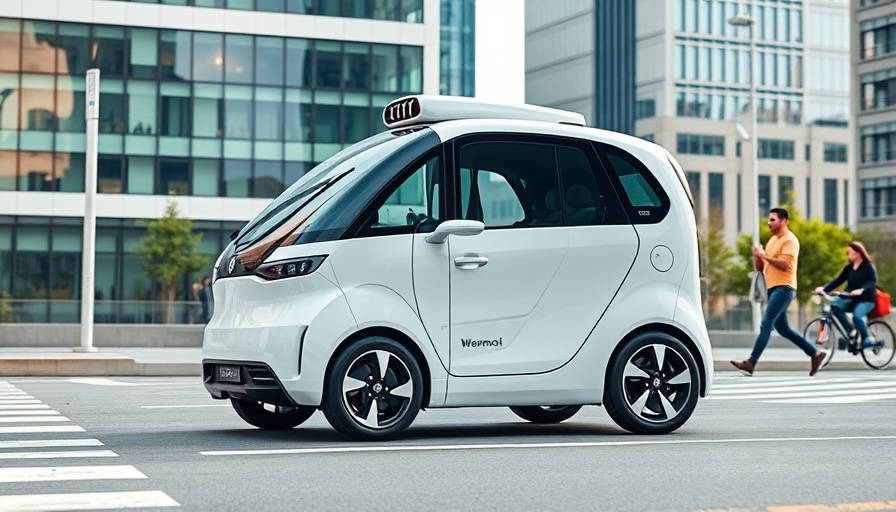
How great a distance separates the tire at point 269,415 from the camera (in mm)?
9156

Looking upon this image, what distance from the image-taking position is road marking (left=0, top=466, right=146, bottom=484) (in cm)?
635

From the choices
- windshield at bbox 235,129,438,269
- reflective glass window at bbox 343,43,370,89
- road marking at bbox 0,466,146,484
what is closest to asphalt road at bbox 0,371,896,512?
road marking at bbox 0,466,146,484

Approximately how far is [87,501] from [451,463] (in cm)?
212

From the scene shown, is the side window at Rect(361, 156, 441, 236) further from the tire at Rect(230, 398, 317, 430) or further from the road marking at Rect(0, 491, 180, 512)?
the road marking at Rect(0, 491, 180, 512)

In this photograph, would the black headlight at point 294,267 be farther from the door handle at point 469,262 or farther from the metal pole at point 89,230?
the metal pole at point 89,230

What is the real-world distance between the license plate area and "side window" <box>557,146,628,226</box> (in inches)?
91.5

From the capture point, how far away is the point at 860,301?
63.3ft

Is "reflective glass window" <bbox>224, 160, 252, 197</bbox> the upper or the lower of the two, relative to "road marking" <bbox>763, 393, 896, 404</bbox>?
upper

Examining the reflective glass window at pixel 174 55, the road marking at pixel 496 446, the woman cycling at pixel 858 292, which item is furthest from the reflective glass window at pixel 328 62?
the road marking at pixel 496 446

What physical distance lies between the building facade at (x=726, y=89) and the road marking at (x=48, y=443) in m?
90.7

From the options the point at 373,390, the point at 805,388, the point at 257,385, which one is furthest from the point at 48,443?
the point at 805,388

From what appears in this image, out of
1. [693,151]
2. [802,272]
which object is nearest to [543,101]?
[693,151]

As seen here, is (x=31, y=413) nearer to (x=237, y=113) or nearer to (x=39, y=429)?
(x=39, y=429)

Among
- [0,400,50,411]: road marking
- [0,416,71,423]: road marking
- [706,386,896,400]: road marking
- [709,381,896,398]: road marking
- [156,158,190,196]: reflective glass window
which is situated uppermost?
[156,158,190,196]: reflective glass window
